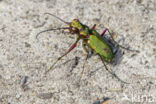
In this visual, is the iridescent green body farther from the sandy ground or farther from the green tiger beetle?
the sandy ground

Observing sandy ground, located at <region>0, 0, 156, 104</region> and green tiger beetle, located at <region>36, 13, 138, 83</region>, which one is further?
green tiger beetle, located at <region>36, 13, 138, 83</region>

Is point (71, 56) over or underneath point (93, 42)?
underneath

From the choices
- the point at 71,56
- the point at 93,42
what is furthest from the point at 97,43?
the point at 71,56

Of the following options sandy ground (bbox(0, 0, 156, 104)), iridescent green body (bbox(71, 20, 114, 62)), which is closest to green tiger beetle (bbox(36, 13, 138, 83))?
iridescent green body (bbox(71, 20, 114, 62))

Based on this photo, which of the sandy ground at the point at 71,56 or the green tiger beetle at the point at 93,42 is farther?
the green tiger beetle at the point at 93,42

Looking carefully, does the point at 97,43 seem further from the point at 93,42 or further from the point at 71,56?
the point at 71,56

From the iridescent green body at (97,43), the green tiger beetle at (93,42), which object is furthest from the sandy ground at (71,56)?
the iridescent green body at (97,43)

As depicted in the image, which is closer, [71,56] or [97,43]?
[97,43]

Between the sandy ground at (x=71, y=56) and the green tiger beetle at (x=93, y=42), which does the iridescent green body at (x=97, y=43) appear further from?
the sandy ground at (x=71, y=56)
